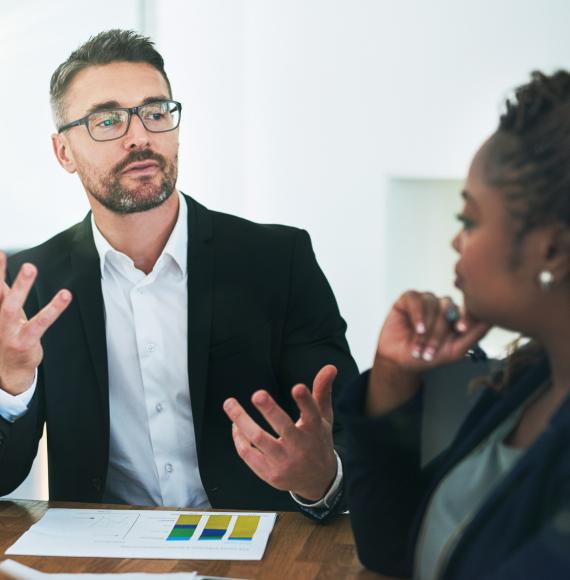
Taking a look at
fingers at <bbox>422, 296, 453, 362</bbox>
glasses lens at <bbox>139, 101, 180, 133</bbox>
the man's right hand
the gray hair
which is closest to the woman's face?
fingers at <bbox>422, 296, 453, 362</bbox>

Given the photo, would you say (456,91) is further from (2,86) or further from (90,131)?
(90,131)

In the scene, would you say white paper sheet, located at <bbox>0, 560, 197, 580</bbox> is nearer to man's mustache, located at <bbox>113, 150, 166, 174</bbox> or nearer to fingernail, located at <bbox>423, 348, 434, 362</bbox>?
fingernail, located at <bbox>423, 348, 434, 362</bbox>

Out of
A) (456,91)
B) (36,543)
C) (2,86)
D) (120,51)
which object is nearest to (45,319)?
(36,543)

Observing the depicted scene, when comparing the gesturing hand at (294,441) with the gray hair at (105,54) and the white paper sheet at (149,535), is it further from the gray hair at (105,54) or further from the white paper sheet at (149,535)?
the gray hair at (105,54)

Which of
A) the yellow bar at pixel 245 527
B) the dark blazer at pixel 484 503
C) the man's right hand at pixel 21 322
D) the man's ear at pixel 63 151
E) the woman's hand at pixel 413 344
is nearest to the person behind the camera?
the dark blazer at pixel 484 503

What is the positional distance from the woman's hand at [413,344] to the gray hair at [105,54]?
1180mm

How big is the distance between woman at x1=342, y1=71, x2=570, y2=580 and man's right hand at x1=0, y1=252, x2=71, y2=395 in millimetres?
559

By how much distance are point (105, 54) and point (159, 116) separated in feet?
0.65

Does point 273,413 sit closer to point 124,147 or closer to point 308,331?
point 308,331

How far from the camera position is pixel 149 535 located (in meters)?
1.35

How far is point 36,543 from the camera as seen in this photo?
52.9 inches

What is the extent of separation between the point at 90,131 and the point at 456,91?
246 cm

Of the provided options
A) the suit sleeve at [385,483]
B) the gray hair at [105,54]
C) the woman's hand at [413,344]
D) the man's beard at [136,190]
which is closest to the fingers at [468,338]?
the woman's hand at [413,344]

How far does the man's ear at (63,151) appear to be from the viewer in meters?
2.17
